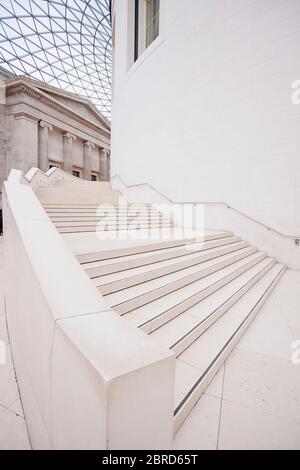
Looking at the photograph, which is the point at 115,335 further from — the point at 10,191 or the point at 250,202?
the point at 250,202

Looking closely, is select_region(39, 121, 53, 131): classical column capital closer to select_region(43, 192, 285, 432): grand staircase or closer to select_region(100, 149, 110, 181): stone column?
select_region(100, 149, 110, 181): stone column

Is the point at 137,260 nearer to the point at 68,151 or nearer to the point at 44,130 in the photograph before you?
the point at 44,130

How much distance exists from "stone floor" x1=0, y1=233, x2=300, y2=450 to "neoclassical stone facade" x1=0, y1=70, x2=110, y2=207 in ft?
63.8

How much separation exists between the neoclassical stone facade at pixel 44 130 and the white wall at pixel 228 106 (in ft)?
39.3

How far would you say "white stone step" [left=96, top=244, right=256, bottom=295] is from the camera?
9.37ft

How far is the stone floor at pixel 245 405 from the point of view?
172cm

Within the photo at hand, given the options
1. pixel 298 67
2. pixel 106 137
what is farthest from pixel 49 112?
pixel 298 67

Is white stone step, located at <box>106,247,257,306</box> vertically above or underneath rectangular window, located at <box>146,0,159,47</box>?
underneath

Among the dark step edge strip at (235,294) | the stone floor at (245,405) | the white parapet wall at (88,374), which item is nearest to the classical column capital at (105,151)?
the dark step edge strip at (235,294)

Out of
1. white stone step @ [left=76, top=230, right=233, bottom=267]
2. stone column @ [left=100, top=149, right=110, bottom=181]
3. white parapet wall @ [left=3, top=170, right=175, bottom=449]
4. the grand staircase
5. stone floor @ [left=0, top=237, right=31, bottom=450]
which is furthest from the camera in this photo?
stone column @ [left=100, top=149, right=110, bottom=181]

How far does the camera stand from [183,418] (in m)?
1.83

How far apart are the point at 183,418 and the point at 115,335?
1.12 meters

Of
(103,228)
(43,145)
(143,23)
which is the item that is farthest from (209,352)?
(43,145)

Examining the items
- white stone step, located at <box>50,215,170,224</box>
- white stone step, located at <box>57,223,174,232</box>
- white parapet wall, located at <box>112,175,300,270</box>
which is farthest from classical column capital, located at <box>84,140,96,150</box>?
white stone step, located at <box>57,223,174,232</box>
